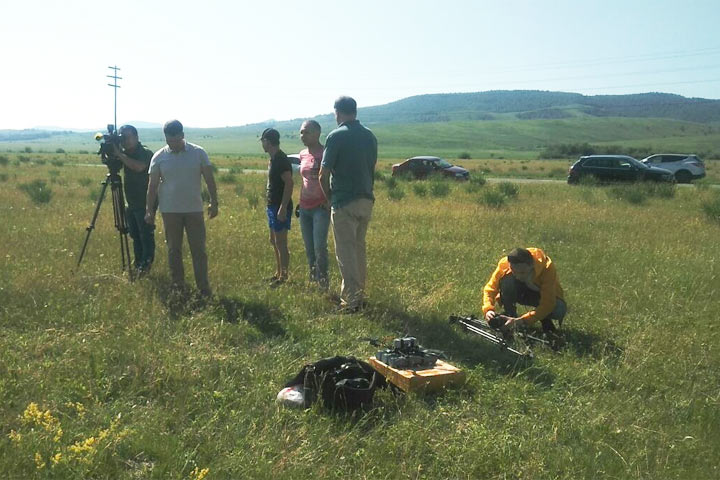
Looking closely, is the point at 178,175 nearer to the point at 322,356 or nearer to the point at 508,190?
the point at 322,356

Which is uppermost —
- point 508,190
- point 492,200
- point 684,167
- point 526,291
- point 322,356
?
point 684,167

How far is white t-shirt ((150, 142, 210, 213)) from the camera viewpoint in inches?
234

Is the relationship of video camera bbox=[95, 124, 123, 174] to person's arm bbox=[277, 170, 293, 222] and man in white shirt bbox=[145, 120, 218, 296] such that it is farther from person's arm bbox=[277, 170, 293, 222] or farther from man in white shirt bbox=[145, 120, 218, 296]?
person's arm bbox=[277, 170, 293, 222]

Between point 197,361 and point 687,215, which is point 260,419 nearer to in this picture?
point 197,361

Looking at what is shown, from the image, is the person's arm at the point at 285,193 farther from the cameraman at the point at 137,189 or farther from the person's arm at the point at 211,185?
the cameraman at the point at 137,189

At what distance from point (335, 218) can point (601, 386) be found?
8.93 feet

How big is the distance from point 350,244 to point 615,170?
75.9 ft

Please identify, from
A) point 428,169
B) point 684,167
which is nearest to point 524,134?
point 684,167

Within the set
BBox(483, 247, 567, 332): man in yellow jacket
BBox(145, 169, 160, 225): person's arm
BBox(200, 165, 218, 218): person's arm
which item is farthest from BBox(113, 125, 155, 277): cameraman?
BBox(483, 247, 567, 332): man in yellow jacket

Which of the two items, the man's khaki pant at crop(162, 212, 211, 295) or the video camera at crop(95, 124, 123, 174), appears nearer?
the man's khaki pant at crop(162, 212, 211, 295)

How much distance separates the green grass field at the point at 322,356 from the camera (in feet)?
10.3

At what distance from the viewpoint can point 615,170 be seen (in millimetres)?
26016

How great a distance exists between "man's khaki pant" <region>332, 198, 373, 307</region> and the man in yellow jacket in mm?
1213

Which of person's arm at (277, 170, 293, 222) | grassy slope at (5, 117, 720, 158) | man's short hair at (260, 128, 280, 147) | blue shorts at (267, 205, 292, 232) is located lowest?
blue shorts at (267, 205, 292, 232)
